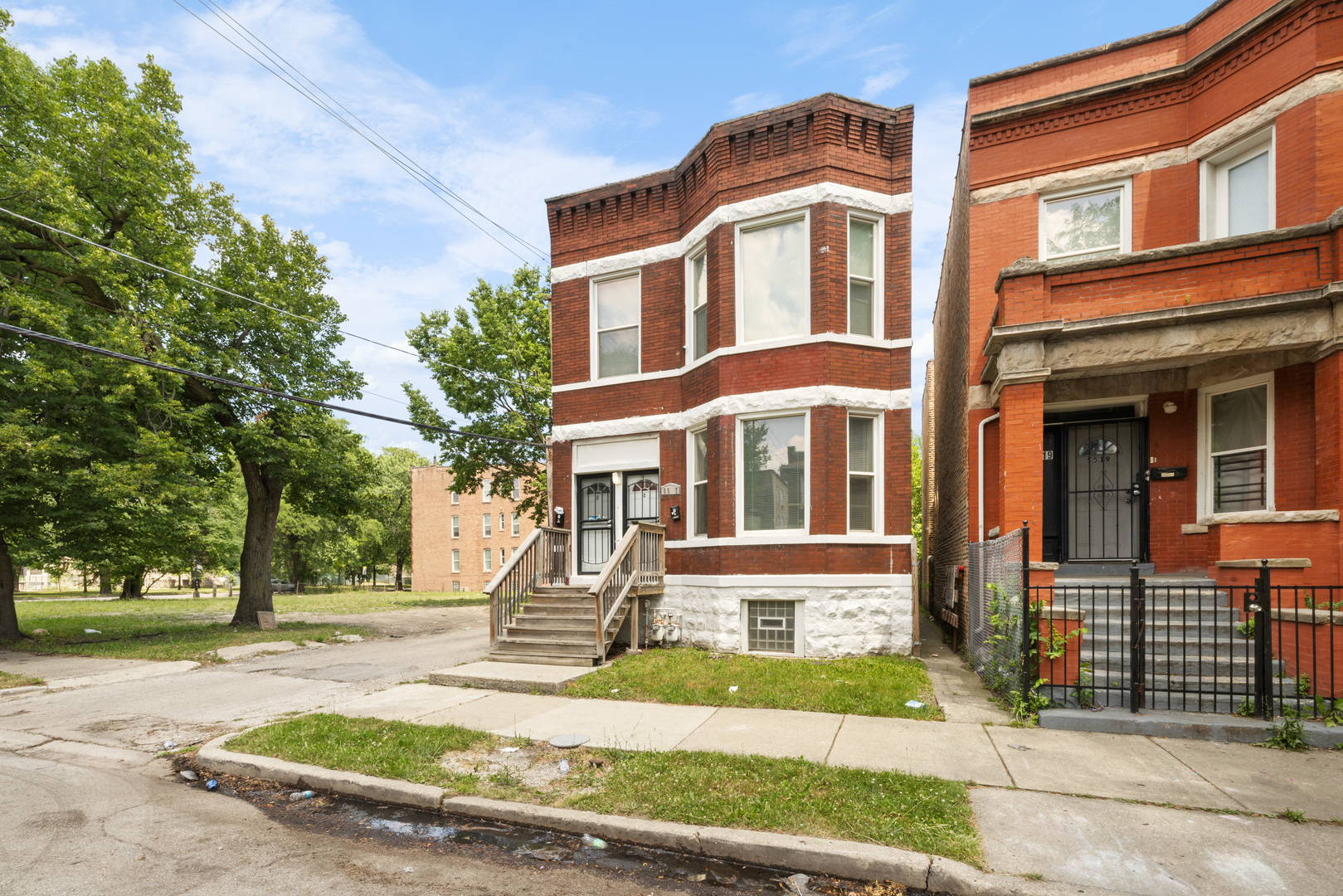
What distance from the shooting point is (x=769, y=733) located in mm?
6758

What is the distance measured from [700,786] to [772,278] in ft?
29.2

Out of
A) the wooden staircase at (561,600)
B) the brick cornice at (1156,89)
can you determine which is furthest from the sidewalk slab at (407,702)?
the brick cornice at (1156,89)

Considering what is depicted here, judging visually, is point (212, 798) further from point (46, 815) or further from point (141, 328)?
point (141, 328)

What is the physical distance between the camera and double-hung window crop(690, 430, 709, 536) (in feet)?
41.5

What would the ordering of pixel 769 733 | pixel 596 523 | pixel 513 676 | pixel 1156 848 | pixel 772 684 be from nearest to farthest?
pixel 1156 848
pixel 769 733
pixel 772 684
pixel 513 676
pixel 596 523

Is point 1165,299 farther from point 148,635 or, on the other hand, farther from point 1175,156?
point 148,635

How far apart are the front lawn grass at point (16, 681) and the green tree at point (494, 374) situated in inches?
592

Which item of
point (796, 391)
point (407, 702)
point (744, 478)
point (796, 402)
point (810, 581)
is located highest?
point (796, 391)

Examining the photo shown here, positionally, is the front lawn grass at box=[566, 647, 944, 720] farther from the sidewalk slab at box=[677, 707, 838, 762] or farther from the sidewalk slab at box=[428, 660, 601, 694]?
the sidewalk slab at box=[677, 707, 838, 762]

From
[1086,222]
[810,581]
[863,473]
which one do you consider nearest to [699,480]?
[810,581]

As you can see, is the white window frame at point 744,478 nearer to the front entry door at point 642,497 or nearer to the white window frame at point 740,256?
the white window frame at point 740,256

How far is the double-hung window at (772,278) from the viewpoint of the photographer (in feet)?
38.5

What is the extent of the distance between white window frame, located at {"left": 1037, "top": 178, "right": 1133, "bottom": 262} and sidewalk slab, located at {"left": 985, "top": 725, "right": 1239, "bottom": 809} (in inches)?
278

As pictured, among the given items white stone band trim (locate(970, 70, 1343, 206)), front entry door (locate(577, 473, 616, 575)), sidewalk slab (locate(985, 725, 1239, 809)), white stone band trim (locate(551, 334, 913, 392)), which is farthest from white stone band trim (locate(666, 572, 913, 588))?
white stone band trim (locate(970, 70, 1343, 206))
